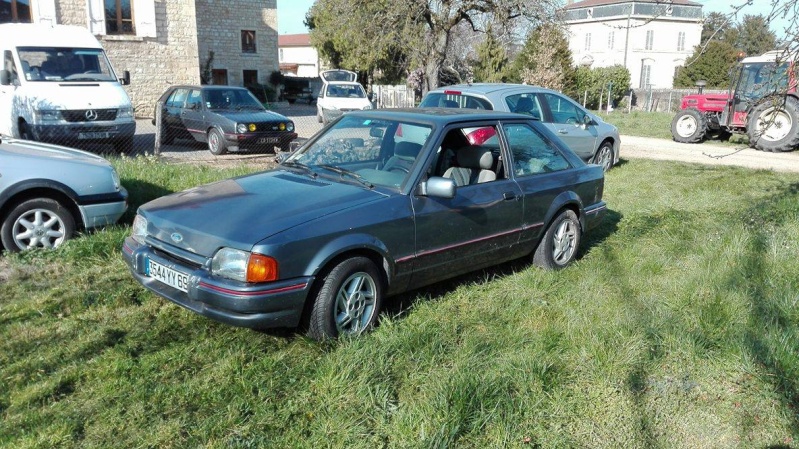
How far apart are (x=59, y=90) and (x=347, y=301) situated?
401 inches

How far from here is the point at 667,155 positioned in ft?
50.1

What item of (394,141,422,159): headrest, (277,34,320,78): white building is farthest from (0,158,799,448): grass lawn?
(277,34,320,78): white building

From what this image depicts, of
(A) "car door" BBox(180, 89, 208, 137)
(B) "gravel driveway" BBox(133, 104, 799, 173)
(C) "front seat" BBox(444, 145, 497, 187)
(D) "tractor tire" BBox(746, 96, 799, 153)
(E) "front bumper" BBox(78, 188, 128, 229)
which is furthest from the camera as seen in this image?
(D) "tractor tire" BBox(746, 96, 799, 153)

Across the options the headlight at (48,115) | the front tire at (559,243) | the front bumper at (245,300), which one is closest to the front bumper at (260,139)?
the headlight at (48,115)

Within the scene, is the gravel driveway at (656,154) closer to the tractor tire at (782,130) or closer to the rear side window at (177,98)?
the tractor tire at (782,130)

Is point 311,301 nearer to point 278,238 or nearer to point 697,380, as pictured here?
point 278,238

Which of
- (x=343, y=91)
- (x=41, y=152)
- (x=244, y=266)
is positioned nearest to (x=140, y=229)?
(x=244, y=266)

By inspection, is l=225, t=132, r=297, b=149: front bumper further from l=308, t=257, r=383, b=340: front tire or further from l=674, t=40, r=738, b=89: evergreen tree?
l=674, t=40, r=738, b=89: evergreen tree

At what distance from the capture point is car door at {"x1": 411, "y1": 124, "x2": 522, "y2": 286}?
15.3ft

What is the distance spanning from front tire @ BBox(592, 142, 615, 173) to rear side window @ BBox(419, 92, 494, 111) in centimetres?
314

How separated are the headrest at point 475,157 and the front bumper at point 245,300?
2.01 m

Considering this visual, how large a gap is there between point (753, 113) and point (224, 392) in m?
16.2

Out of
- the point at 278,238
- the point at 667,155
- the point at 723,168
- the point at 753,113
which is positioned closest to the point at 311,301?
the point at 278,238

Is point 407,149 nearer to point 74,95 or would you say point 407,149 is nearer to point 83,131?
point 83,131
